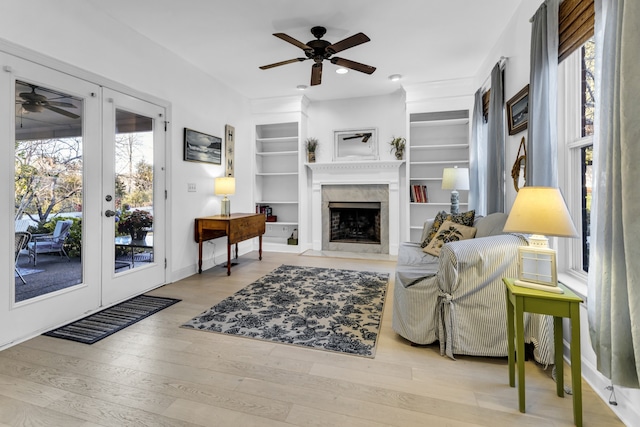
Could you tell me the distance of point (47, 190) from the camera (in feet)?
8.09

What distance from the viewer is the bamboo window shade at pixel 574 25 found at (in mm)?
1772

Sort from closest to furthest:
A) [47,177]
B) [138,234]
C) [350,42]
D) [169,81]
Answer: [47,177] → [350,42] → [138,234] → [169,81]

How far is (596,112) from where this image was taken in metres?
1.48

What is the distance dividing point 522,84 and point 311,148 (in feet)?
11.5

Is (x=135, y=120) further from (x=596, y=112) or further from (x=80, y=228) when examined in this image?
(x=596, y=112)

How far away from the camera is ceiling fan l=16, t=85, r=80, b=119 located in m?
2.29

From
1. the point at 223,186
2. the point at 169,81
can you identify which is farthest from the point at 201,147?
the point at 169,81

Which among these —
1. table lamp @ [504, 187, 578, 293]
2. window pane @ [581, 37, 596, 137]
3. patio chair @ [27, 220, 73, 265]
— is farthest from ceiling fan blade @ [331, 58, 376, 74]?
patio chair @ [27, 220, 73, 265]

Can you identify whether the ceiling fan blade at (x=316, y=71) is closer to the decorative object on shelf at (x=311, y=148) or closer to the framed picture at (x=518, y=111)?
the framed picture at (x=518, y=111)

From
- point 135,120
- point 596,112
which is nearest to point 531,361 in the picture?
point 596,112

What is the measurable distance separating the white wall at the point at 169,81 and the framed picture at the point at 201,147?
8cm

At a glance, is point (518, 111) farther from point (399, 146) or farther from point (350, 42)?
point (399, 146)

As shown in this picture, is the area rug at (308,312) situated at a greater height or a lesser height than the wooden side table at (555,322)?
lesser

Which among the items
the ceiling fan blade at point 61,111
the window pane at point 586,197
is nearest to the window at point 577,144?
the window pane at point 586,197
